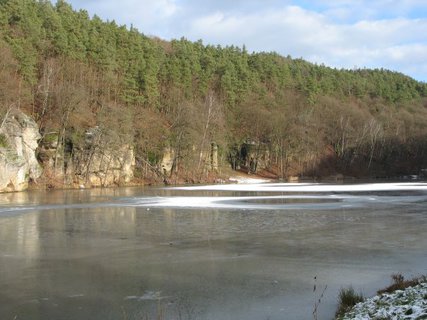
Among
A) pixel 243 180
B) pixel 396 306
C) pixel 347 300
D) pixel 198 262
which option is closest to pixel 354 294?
pixel 347 300

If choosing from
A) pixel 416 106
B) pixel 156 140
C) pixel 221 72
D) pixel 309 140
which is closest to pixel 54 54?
pixel 156 140

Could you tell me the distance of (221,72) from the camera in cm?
9656

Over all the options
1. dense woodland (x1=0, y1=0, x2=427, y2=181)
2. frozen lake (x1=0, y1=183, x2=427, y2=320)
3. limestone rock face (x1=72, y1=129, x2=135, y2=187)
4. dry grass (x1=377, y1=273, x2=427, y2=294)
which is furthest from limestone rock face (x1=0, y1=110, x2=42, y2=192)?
dry grass (x1=377, y1=273, x2=427, y2=294)

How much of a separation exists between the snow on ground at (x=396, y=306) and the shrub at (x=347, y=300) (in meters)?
0.18

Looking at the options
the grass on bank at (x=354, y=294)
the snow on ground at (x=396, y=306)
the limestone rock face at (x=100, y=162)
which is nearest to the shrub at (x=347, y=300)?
the grass on bank at (x=354, y=294)

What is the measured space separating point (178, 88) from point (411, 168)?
57.5m

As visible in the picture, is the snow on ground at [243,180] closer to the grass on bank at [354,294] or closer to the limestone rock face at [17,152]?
the limestone rock face at [17,152]

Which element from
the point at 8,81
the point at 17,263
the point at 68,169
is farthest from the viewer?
the point at 68,169

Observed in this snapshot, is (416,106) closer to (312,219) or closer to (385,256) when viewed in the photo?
(312,219)

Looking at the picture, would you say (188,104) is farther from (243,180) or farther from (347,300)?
(347,300)

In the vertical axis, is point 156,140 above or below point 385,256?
above

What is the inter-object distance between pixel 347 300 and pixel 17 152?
44.3 meters

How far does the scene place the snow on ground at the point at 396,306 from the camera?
283 inches

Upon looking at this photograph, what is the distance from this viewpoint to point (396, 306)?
7.70 meters
